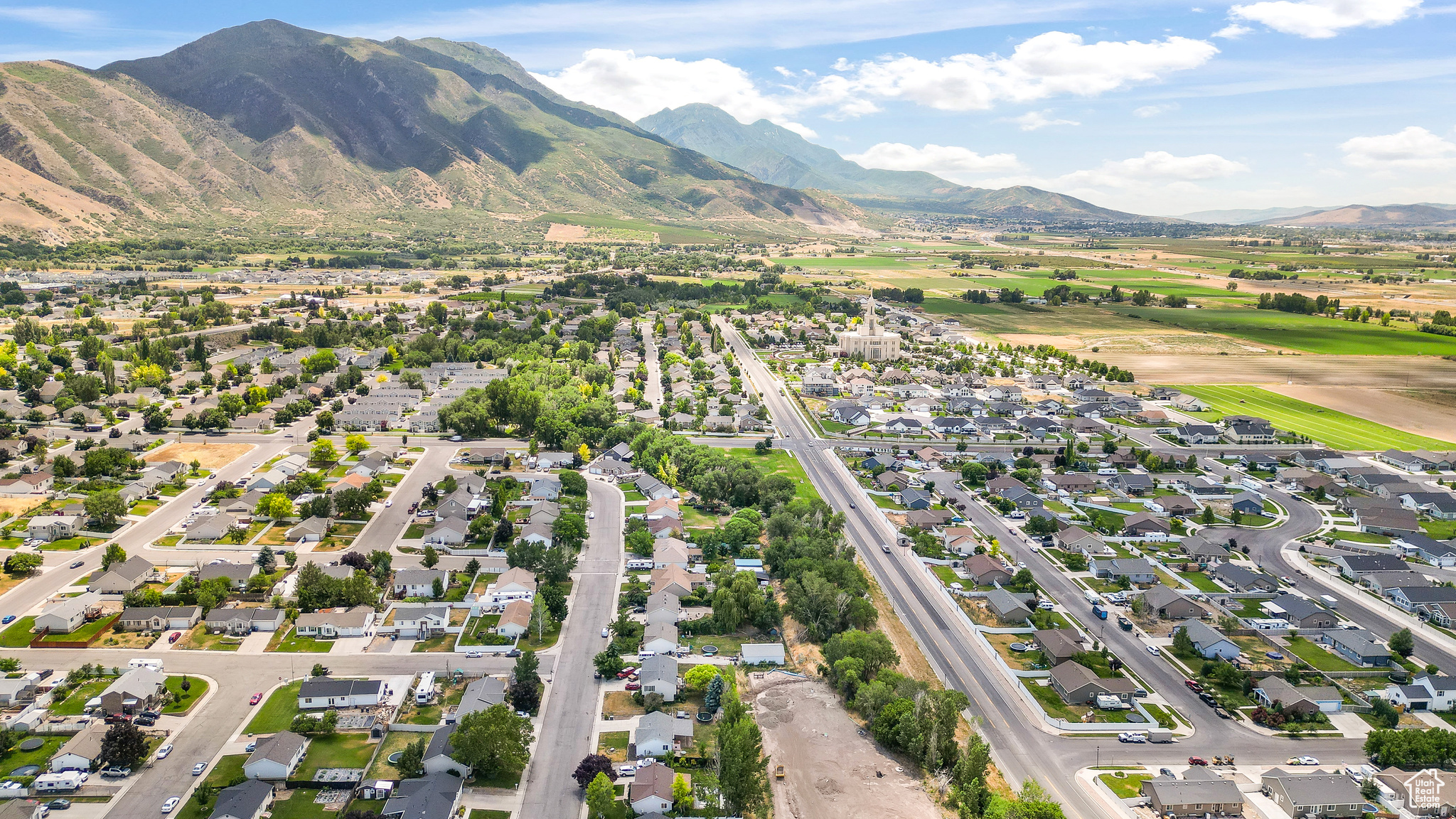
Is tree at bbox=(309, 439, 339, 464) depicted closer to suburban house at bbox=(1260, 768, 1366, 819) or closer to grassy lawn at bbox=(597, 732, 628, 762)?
grassy lawn at bbox=(597, 732, 628, 762)

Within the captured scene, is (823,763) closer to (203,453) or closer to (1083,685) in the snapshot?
(1083,685)

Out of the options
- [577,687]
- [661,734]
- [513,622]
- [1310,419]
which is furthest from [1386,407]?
[513,622]

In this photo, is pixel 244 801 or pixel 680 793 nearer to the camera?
pixel 244 801

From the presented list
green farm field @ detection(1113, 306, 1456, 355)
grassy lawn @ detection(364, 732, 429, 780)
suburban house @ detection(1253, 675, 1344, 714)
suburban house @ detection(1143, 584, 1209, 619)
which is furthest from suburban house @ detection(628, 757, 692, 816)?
green farm field @ detection(1113, 306, 1456, 355)

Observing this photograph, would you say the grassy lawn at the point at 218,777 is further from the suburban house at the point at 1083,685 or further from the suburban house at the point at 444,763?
the suburban house at the point at 1083,685

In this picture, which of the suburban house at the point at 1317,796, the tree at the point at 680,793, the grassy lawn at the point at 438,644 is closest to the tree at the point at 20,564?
the grassy lawn at the point at 438,644

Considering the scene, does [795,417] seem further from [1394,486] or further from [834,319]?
[834,319]
